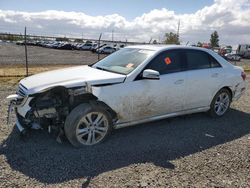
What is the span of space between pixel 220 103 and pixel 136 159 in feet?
9.54

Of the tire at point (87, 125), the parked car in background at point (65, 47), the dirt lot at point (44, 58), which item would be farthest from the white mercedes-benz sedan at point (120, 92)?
the parked car in background at point (65, 47)

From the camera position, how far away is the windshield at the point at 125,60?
4.70 metres

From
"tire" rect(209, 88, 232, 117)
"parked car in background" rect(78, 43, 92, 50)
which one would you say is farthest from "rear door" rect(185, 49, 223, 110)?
"parked car in background" rect(78, 43, 92, 50)

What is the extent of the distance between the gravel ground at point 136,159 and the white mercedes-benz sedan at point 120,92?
0.92ft

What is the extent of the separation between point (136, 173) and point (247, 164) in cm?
165

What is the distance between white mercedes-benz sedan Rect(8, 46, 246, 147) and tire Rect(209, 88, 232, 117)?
43mm

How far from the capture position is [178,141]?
457cm

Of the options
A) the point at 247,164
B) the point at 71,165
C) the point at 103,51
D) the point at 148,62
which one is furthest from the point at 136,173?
the point at 103,51

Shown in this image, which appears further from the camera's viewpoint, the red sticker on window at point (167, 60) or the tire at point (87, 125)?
the red sticker on window at point (167, 60)

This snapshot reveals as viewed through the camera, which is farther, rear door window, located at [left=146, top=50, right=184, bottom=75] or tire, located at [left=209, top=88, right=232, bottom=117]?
tire, located at [left=209, top=88, right=232, bottom=117]

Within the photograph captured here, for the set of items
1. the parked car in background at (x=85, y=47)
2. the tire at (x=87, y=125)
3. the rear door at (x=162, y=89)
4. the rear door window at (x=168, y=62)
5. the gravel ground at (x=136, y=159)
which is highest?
the parked car in background at (x=85, y=47)

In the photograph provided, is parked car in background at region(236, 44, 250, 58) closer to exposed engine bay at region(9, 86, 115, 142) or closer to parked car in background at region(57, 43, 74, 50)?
parked car in background at region(57, 43, 74, 50)

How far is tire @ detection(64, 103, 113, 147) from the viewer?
13.1ft

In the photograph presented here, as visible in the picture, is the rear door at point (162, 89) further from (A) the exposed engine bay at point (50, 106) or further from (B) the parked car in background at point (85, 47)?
(B) the parked car in background at point (85, 47)
